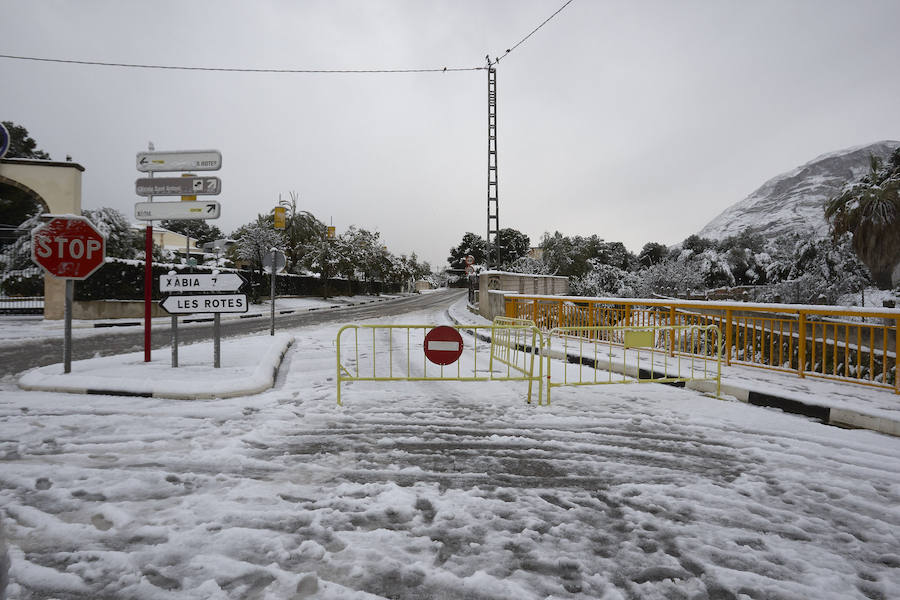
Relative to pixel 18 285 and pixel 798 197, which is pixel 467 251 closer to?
pixel 18 285

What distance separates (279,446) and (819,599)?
12.4ft

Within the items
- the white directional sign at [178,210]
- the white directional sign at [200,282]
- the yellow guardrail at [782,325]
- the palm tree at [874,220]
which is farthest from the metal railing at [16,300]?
the palm tree at [874,220]

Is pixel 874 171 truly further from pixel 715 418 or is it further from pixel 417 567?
pixel 417 567

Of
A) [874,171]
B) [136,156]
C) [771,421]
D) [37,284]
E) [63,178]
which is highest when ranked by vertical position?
[874,171]

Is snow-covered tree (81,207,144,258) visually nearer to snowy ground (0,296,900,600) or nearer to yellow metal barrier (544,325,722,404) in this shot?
snowy ground (0,296,900,600)

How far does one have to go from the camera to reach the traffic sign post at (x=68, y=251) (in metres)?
6.36

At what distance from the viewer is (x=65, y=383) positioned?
231 inches

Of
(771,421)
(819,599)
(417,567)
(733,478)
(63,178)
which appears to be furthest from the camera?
(63,178)

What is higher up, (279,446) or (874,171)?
(874,171)

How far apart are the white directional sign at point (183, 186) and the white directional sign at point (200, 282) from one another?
149cm

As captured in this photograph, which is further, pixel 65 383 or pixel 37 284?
pixel 37 284

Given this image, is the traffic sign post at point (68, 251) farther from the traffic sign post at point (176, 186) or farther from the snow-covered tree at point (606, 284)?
the snow-covered tree at point (606, 284)

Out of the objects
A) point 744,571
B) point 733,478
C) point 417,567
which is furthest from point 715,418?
point 417,567

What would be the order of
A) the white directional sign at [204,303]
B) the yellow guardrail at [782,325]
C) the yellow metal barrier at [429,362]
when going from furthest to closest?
the yellow guardrail at [782,325] < the white directional sign at [204,303] < the yellow metal barrier at [429,362]
